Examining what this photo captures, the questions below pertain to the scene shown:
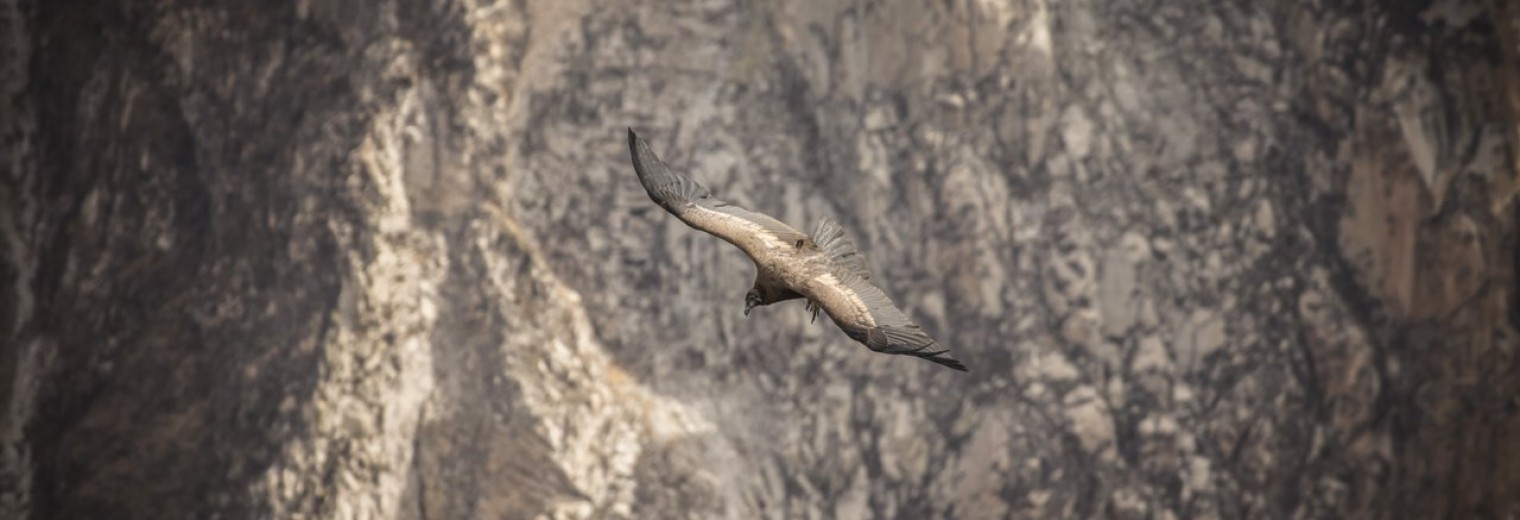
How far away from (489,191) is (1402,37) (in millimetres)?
13079

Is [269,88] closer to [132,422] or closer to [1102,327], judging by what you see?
[132,422]

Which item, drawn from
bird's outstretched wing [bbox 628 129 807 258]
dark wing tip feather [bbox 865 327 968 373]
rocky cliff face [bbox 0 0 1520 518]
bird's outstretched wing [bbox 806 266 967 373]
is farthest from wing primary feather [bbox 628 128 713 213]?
rocky cliff face [bbox 0 0 1520 518]

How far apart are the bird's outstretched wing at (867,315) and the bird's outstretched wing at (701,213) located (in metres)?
0.65

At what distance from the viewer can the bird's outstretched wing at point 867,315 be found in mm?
9156

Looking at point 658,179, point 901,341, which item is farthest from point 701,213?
point 901,341

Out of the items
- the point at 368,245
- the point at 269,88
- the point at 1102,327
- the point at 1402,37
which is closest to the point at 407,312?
the point at 368,245

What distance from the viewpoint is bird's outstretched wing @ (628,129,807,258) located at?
10758 mm

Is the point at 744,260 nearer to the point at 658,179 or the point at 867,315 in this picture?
the point at 658,179

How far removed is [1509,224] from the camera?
65.6 ft

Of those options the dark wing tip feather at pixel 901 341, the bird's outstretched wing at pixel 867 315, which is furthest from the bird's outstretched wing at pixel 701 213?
the dark wing tip feather at pixel 901 341

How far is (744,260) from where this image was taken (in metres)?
20.7

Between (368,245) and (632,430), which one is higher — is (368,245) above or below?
above

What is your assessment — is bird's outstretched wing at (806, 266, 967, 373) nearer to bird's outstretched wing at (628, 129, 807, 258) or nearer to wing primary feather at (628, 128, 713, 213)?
bird's outstretched wing at (628, 129, 807, 258)

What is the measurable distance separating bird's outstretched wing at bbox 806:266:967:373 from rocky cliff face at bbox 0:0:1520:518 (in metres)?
10.5
